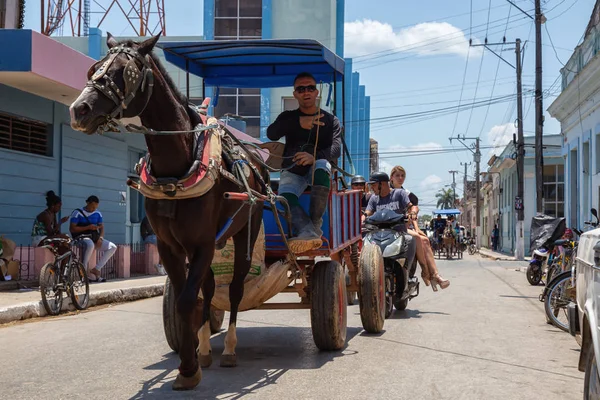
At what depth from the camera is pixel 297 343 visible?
25.5 feet

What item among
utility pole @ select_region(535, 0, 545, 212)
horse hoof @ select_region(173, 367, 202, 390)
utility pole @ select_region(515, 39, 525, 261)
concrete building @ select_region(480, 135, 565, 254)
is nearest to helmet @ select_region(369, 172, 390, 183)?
horse hoof @ select_region(173, 367, 202, 390)

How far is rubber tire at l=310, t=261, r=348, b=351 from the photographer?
22.6 feet

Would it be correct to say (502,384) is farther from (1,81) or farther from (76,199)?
(76,199)

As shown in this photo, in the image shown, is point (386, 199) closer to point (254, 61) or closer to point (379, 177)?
point (379, 177)

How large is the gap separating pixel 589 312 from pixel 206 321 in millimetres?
3227

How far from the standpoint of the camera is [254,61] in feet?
26.6

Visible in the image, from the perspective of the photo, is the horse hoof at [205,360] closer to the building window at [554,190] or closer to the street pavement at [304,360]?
the street pavement at [304,360]

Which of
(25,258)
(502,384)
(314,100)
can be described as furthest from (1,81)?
(502,384)

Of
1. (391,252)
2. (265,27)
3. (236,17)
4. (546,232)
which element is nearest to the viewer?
(391,252)

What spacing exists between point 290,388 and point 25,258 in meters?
8.98

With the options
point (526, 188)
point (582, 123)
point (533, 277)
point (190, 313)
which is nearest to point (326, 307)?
point (190, 313)

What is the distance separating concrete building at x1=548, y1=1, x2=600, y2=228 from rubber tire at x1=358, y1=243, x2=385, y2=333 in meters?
14.4

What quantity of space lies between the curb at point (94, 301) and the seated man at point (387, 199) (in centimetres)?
469

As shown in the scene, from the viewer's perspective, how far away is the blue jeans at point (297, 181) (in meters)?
7.12
